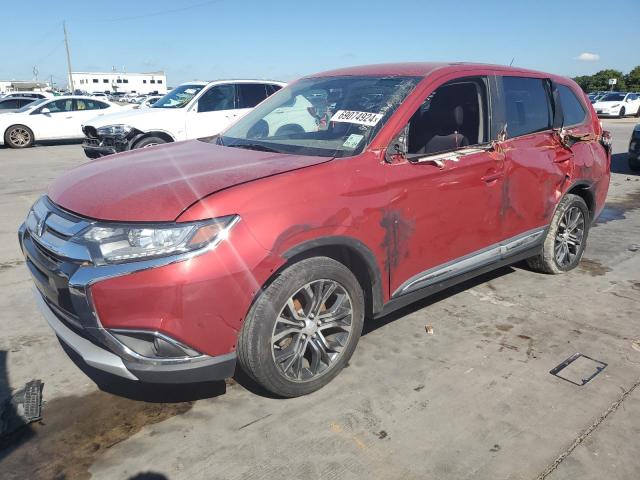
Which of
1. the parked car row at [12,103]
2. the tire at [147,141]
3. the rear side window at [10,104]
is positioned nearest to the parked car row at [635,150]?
the tire at [147,141]

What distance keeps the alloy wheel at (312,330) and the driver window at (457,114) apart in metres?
1.28

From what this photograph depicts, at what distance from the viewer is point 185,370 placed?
2.36 metres

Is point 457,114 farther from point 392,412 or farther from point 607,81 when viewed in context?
point 607,81

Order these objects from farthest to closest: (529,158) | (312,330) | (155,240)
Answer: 1. (529,158)
2. (312,330)
3. (155,240)

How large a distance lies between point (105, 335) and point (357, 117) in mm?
1949

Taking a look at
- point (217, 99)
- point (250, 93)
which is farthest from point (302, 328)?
point (250, 93)

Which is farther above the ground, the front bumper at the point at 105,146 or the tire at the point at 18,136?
the front bumper at the point at 105,146

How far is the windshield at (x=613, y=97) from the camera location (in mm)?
30538

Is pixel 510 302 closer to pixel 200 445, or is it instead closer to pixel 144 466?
pixel 200 445

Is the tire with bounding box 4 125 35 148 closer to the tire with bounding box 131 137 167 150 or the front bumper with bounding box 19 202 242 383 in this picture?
the tire with bounding box 131 137 167 150

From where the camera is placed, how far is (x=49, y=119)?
1544cm

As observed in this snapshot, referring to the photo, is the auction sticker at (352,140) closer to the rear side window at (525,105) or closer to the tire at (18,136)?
the rear side window at (525,105)

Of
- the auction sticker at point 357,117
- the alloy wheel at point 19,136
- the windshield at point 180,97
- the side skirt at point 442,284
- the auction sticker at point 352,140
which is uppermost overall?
the auction sticker at point 357,117

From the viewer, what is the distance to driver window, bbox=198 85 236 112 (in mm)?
9867
